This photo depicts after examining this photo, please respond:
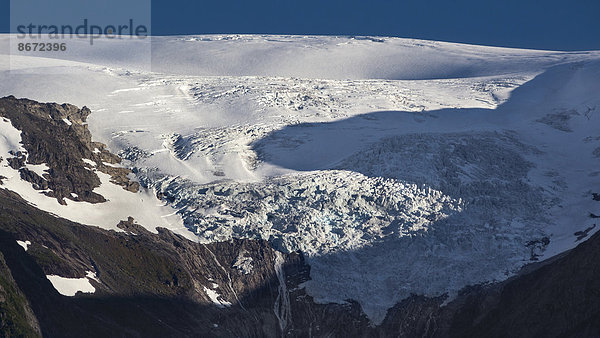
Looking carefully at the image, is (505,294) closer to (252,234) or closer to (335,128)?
(252,234)

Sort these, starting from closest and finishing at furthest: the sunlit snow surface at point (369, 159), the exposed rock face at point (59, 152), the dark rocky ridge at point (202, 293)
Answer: the dark rocky ridge at point (202, 293)
the sunlit snow surface at point (369, 159)
the exposed rock face at point (59, 152)

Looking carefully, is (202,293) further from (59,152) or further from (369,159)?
(369,159)

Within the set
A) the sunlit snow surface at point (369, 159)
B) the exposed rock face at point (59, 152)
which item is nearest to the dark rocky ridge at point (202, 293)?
the exposed rock face at point (59, 152)

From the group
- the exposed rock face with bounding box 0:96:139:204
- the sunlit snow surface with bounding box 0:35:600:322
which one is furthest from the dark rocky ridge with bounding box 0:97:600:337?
the sunlit snow surface with bounding box 0:35:600:322

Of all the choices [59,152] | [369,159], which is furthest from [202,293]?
[369,159]

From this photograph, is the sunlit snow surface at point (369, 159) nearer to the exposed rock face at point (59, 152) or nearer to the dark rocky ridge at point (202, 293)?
the dark rocky ridge at point (202, 293)

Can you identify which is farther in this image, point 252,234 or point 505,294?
point 252,234

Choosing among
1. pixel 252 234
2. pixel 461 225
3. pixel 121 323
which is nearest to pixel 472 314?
pixel 461 225
